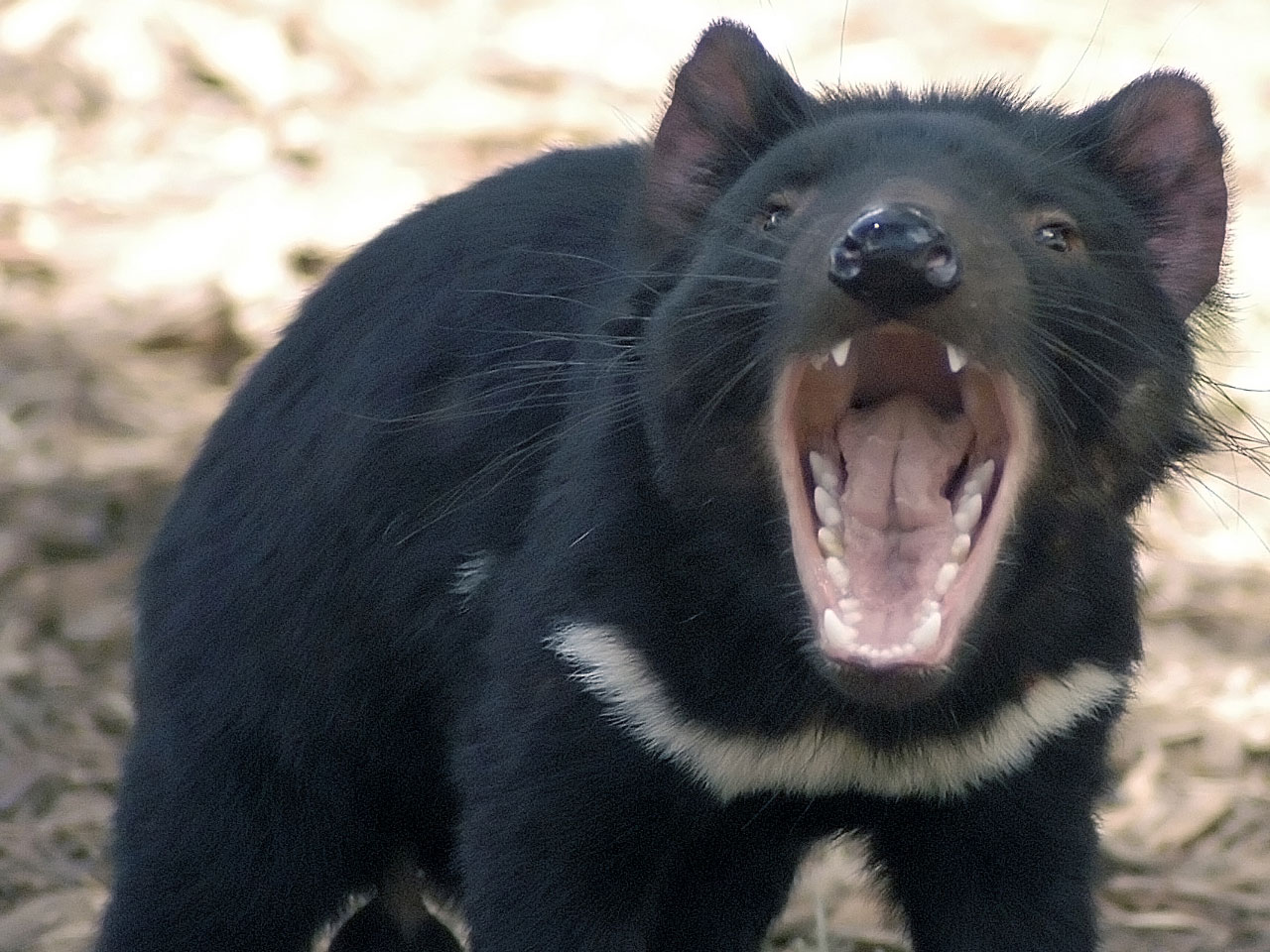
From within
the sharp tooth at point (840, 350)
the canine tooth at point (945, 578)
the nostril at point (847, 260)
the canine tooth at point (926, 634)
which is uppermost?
the nostril at point (847, 260)

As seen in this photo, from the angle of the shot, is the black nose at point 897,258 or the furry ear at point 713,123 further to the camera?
the furry ear at point 713,123

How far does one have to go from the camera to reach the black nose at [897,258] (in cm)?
251

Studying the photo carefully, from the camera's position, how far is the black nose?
2.51 metres

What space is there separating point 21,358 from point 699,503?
353 centimetres

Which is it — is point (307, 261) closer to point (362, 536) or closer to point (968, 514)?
point (362, 536)

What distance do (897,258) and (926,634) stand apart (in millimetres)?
515

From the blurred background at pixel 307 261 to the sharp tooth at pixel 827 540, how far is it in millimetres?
1412

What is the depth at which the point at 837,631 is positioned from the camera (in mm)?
2760

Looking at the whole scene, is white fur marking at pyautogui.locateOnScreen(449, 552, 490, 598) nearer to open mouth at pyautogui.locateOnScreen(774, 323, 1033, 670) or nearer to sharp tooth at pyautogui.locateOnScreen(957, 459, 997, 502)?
open mouth at pyautogui.locateOnScreen(774, 323, 1033, 670)

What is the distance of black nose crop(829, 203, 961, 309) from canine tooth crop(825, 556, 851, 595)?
16.3 inches

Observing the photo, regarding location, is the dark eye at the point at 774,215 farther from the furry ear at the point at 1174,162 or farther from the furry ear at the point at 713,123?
the furry ear at the point at 1174,162

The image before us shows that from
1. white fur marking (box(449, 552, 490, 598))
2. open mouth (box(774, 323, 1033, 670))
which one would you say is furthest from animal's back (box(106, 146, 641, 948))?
open mouth (box(774, 323, 1033, 670))

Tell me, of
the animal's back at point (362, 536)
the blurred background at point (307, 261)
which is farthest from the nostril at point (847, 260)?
the blurred background at point (307, 261)

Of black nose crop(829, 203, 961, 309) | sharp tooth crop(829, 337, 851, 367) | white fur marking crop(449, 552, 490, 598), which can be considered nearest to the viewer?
black nose crop(829, 203, 961, 309)
